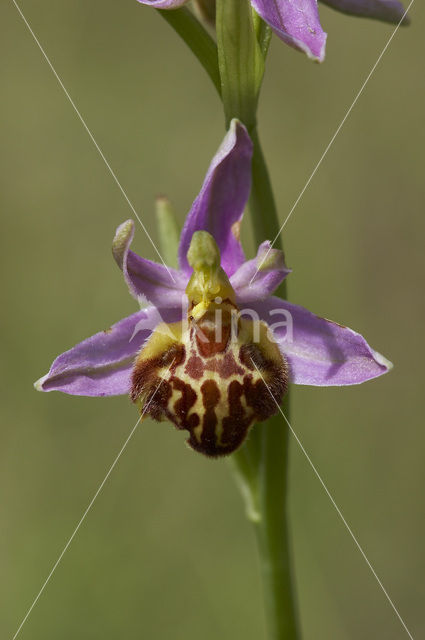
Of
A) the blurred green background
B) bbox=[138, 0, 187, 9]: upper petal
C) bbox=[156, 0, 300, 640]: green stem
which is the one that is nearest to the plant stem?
bbox=[156, 0, 300, 640]: green stem

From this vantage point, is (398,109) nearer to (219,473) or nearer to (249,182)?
(219,473)

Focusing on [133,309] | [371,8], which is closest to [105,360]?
[371,8]

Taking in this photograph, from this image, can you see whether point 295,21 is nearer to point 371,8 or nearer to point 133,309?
point 371,8

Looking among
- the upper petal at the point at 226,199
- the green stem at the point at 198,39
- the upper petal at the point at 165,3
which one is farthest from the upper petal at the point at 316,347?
the upper petal at the point at 165,3

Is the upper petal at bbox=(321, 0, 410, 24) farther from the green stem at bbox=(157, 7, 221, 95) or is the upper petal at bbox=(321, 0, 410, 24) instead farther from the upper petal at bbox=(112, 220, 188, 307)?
the upper petal at bbox=(112, 220, 188, 307)

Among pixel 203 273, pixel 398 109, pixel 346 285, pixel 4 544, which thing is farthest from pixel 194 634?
pixel 398 109

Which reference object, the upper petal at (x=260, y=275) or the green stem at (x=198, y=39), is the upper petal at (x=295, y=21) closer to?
the green stem at (x=198, y=39)

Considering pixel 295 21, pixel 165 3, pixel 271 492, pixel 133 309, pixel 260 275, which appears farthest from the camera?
pixel 133 309
